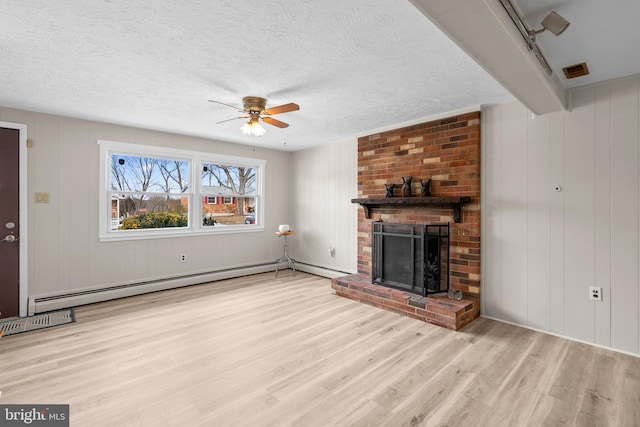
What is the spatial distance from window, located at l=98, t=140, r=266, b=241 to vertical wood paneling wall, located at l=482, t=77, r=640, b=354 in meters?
3.87

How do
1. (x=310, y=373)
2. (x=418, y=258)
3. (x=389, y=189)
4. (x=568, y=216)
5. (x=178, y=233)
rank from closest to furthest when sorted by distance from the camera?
(x=310, y=373)
(x=568, y=216)
(x=418, y=258)
(x=389, y=189)
(x=178, y=233)

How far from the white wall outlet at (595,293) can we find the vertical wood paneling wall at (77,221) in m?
4.92

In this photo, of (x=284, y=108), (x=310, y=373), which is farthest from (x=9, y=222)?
(x=310, y=373)

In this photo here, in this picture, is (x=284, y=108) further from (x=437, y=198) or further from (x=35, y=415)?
(x=35, y=415)

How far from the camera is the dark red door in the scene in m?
3.26

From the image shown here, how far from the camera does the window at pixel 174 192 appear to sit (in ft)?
13.4

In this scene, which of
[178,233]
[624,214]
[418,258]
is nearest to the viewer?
[624,214]

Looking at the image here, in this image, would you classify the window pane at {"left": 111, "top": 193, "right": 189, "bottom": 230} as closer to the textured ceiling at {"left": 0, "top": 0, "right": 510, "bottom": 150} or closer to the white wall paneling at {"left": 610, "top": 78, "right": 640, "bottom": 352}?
the textured ceiling at {"left": 0, "top": 0, "right": 510, "bottom": 150}

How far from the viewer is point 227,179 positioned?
5.26 metres

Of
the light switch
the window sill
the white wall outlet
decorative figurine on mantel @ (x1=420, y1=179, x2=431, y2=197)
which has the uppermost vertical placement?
decorative figurine on mantel @ (x1=420, y1=179, x2=431, y2=197)

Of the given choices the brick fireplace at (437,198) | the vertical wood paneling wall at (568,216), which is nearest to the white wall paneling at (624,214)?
the vertical wood paneling wall at (568,216)

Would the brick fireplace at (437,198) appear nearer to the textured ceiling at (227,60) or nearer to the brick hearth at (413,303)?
the brick hearth at (413,303)

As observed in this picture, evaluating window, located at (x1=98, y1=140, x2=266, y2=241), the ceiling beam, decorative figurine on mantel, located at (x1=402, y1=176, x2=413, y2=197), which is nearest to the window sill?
window, located at (x1=98, y1=140, x2=266, y2=241)

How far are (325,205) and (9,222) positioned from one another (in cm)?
406
